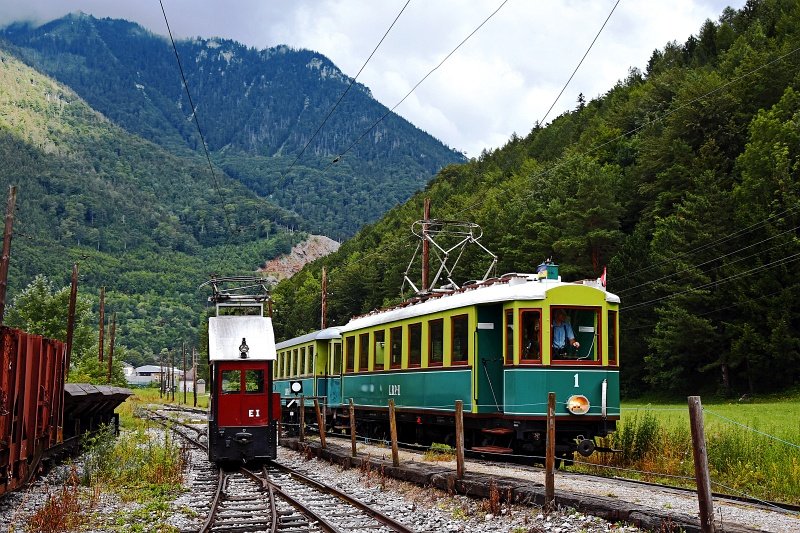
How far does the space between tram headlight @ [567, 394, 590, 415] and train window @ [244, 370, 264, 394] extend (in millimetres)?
6664

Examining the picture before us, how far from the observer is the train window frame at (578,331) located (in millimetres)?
16359

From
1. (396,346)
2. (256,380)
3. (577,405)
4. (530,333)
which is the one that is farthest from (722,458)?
(256,380)

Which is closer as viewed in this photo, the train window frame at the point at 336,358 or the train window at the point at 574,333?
the train window at the point at 574,333

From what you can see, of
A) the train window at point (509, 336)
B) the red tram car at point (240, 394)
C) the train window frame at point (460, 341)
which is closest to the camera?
the train window at point (509, 336)

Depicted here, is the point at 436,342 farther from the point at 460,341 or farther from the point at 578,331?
the point at 578,331

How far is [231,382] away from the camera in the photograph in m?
19.2

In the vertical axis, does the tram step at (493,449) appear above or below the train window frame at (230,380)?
below

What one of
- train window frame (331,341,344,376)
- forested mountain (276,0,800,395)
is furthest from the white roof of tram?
forested mountain (276,0,800,395)

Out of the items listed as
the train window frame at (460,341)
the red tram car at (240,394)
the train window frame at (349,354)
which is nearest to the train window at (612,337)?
the train window frame at (460,341)

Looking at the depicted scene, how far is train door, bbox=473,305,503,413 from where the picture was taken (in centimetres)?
1700

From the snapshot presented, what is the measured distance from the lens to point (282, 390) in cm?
3431

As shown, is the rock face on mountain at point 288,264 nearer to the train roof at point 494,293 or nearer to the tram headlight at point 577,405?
the train roof at point 494,293

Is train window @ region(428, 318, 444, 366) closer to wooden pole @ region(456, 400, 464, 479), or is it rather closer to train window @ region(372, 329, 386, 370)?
train window @ region(372, 329, 386, 370)

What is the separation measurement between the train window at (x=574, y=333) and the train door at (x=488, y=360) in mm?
1097
